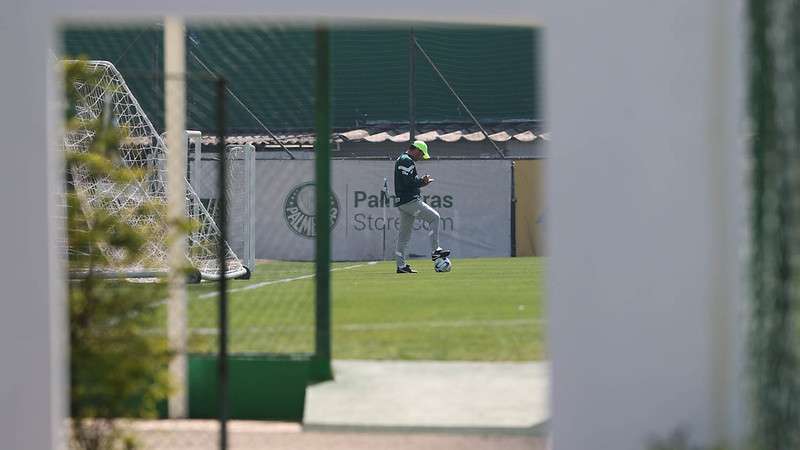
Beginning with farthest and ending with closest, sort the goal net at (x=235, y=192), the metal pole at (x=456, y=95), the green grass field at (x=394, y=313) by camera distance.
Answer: the metal pole at (x=456, y=95) < the goal net at (x=235, y=192) < the green grass field at (x=394, y=313)

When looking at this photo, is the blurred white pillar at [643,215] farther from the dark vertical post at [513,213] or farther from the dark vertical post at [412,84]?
the dark vertical post at [513,213]

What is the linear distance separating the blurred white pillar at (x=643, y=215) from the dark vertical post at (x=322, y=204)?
2.38 m

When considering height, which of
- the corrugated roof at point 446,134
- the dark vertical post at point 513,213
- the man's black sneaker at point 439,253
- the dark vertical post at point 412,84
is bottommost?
the man's black sneaker at point 439,253

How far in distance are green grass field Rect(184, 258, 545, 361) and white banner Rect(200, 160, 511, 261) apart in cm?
129

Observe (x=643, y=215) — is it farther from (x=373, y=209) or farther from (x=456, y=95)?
(x=456, y=95)

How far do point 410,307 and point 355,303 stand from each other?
27.0 inches

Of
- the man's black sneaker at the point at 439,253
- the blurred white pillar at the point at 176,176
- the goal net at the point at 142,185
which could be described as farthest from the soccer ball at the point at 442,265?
the blurred white pillar at the point at 176,176

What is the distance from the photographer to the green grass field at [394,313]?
884cm

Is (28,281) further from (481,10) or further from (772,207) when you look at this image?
(772,207)

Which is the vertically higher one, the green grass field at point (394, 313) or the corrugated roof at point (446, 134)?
the corrugated roof at point (446, 134)

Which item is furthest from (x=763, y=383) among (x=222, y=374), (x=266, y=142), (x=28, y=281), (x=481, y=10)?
(x=266, y=142)

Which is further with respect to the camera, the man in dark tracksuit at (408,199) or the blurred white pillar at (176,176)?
the man in dark tracksuit at (408,199)

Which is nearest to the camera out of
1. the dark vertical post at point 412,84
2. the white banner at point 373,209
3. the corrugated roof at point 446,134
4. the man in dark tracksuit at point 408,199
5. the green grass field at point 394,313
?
the green grass field at point 394,313

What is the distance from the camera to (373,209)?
656 inches
